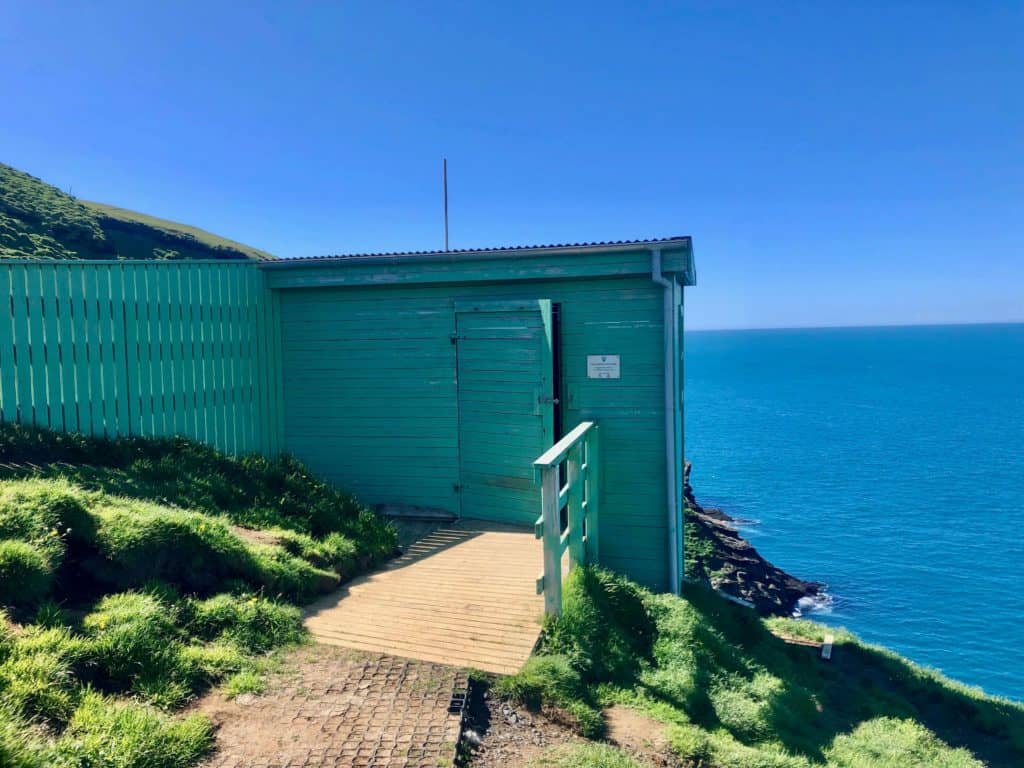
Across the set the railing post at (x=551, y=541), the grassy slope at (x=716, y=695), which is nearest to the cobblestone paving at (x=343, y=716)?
the grassy slope at (x=716, y=695)

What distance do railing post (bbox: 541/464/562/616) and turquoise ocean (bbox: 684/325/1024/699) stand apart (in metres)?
19.4

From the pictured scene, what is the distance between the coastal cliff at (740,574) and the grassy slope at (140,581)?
1619cm

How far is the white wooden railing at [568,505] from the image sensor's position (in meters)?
5.09

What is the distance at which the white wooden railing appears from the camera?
200 inches

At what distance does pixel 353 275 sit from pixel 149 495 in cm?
338

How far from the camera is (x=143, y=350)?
24.5 ft

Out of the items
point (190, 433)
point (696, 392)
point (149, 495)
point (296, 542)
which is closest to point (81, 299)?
point (190, 433)

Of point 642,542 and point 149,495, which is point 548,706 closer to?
point 642,542

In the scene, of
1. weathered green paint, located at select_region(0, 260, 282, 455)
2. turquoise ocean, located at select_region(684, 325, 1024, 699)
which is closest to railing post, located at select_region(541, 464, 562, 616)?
weathered green paint, located at select_region(0, 260, 282, 455)

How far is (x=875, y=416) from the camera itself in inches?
2980

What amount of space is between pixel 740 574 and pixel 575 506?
1888 centimetres

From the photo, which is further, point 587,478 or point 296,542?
point 587,478

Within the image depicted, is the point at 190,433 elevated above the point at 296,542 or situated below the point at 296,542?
above

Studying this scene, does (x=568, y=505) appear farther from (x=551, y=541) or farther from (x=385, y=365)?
(x=385, y=365)
